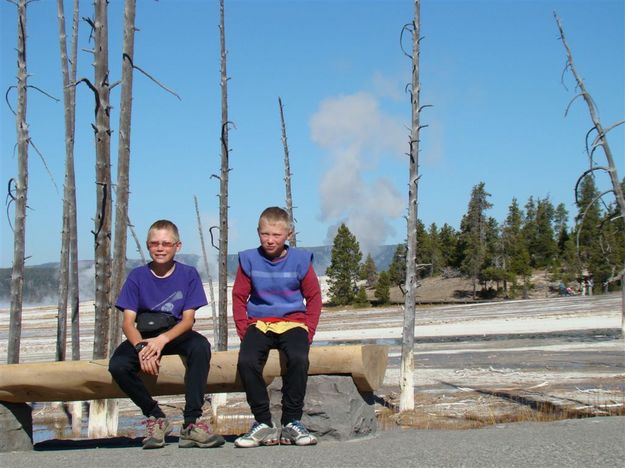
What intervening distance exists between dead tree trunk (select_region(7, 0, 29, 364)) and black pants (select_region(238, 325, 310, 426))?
6.18 m

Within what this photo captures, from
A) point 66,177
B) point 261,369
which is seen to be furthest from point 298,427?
point 66,177

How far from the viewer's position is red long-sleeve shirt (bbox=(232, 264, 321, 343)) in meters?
7.11

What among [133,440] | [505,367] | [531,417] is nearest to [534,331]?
[505,367]

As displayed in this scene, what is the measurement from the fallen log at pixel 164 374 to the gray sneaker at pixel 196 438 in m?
0.49

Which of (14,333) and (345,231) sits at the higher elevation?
(345,231)

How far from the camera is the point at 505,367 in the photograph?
20.7m

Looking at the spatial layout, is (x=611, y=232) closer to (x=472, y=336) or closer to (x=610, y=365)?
(x=472, y=336)

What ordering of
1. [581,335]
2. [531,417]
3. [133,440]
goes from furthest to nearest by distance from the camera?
[581,335], [531,417], [133,440]

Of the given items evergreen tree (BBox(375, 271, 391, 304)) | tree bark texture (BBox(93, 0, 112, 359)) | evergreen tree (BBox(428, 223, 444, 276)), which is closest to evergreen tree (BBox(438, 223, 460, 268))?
evergreen tree (BBox(428, 223, 444, 276))

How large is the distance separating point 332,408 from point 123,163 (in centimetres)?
585

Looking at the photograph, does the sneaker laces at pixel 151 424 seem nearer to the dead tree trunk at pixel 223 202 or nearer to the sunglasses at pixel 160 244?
the sunglasses at pixel 160 244

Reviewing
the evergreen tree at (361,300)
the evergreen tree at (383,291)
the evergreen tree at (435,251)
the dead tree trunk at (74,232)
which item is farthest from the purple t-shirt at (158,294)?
the evergreen tree at (435,251)

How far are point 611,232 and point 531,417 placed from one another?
232 feet

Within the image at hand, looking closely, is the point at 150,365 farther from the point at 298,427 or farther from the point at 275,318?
the point at 298,427
